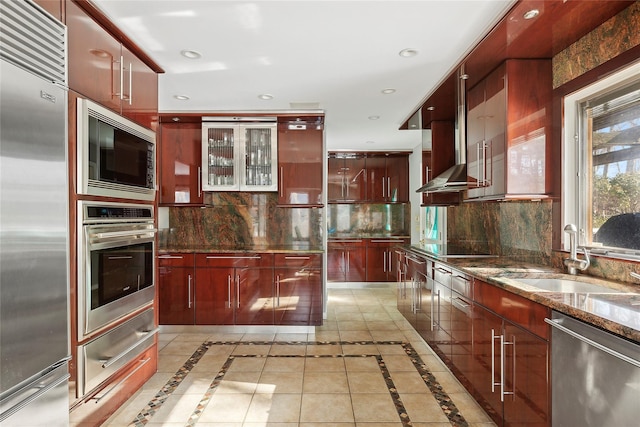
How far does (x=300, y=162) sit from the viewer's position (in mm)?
4195

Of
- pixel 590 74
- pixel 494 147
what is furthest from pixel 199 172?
pixel 590 74

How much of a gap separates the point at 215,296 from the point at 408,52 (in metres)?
3.08

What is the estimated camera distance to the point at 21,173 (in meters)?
1.40

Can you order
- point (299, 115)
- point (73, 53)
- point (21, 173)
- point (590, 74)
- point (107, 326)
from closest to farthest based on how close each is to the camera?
point (21, 173) < point (73, 53) < point (107, 326) < point (590, 74) < point (299, 115)

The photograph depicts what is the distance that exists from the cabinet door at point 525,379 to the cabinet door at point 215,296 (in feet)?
9.17

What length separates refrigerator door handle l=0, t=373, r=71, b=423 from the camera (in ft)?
4.41

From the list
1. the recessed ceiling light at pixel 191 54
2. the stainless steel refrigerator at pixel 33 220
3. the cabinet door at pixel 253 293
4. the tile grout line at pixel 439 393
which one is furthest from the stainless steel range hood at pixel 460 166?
the stainless steel refrigerator at pixel 33 220

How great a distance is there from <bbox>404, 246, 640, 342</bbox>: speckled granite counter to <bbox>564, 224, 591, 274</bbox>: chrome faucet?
0.20 feet

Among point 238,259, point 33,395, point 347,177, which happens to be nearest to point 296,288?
point 238,259

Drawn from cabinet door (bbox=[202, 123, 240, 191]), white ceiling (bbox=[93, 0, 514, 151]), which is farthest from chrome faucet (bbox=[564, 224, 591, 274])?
cabinet door (bbox=[202, 123, 240, 191])

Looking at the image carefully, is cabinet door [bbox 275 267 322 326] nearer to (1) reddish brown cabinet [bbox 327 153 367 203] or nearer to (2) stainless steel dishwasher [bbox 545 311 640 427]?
(2) stainless steel dishwasher [bbox 545 311 640 427]

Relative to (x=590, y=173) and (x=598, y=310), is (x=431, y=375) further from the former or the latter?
(x=590, y=173)

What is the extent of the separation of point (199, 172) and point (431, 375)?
325cm

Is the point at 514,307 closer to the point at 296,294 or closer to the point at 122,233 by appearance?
the point at 122,233
